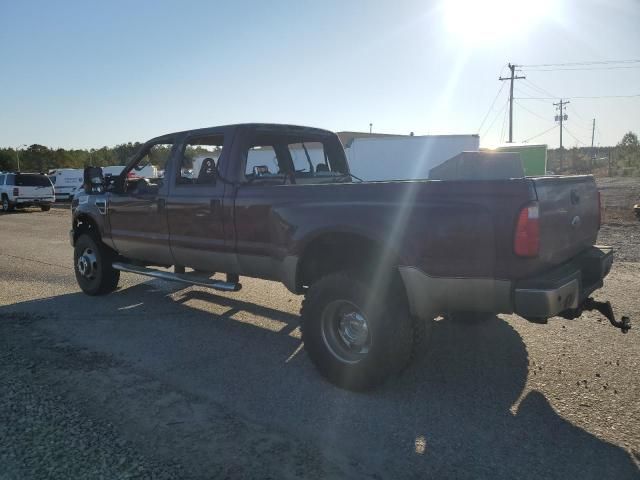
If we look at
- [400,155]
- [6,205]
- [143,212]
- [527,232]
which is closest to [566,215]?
[527,232]

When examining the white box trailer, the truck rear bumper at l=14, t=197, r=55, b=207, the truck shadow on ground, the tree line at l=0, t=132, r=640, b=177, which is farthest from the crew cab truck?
the tree line at l=0, t=132, r=640, b=177

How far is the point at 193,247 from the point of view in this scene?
5.30m

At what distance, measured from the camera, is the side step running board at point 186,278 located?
5012 millimetres

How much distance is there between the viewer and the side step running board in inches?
197

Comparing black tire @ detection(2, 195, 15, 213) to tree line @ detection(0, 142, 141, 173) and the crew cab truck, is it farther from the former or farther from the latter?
tree line @ detection(0, 142, 141, 173)

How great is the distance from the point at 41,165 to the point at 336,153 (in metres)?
94.4

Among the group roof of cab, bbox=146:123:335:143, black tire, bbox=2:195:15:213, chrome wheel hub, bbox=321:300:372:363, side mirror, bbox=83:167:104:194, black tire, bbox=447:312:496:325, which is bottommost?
black tire, bbox=2:195:15:213

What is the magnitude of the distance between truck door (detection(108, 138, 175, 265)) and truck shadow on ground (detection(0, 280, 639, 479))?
75 cm

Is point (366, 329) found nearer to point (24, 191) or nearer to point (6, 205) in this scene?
point (24, 191)

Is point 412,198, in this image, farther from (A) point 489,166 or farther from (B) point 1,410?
(A) point 489,166

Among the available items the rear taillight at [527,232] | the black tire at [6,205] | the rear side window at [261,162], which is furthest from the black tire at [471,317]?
the black tire at [6,205]

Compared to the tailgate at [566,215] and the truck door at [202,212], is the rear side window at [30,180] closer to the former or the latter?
the truck door at [202,212]

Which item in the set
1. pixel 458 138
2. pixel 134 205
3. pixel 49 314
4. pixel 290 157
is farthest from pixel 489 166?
pixel 458 138

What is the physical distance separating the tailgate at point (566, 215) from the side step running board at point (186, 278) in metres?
2.83
